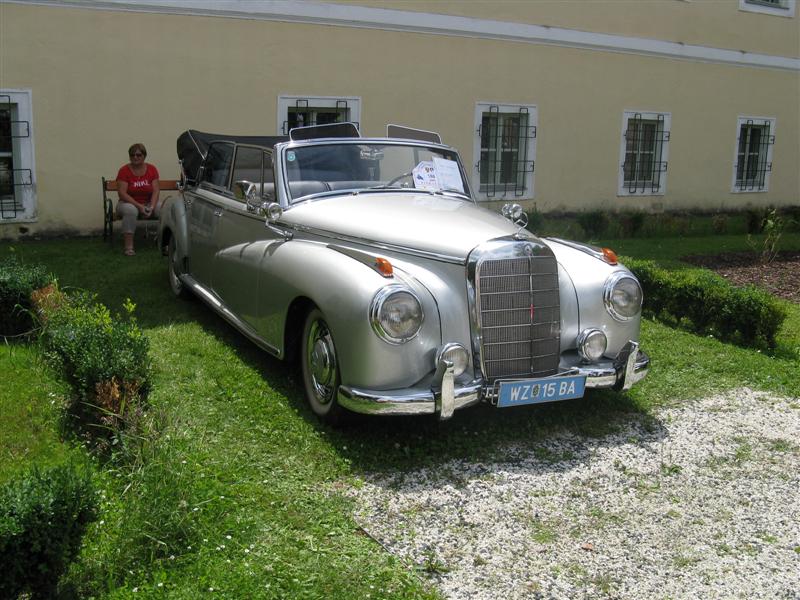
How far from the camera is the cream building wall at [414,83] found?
1042 cm

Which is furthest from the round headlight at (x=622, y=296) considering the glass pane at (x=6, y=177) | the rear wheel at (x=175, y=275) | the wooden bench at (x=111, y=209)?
the glass pane at (x=6, y=177)


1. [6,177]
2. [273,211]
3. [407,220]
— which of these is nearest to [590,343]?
[407,220]

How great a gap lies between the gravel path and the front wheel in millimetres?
588

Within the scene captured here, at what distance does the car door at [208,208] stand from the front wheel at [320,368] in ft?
6.47

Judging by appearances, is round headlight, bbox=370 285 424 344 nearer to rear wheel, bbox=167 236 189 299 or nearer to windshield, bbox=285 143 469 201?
windshield, bbox=285 143 469 201

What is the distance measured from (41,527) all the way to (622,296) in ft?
11.2

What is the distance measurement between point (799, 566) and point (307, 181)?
3714 mm

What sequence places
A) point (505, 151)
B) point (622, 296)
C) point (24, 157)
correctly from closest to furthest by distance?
point (622, 296), point (24, 157), point (505, 151)

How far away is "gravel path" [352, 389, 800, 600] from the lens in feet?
11.2

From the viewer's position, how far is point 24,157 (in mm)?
10297

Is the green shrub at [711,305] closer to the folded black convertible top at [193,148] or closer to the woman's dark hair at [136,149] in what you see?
the folded black convertible top at [193,148]

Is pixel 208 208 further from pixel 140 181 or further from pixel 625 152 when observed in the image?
pixel 625 152

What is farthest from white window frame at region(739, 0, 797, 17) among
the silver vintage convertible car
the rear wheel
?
the rear wheel

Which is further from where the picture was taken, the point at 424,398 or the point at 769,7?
the point at 769,7
